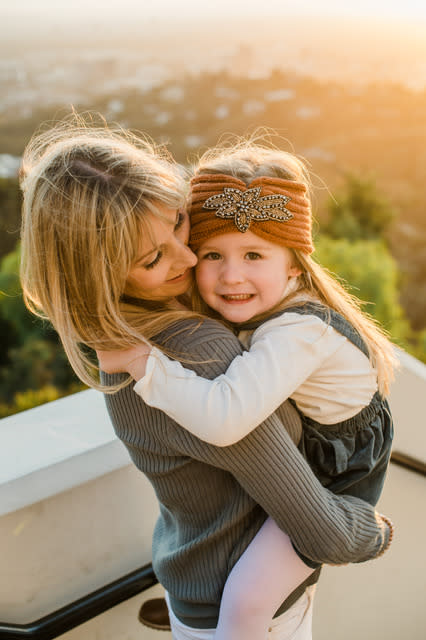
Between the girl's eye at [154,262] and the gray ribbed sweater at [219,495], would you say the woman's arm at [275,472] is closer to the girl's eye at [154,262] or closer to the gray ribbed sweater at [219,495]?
the gray ribbed sweater at [219,495]

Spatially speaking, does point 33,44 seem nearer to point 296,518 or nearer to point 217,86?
point 217,86

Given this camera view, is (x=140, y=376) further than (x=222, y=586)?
No

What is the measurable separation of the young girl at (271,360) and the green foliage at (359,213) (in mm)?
12852

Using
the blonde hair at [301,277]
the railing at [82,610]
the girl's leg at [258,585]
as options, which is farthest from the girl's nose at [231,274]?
the railing at [82,610]

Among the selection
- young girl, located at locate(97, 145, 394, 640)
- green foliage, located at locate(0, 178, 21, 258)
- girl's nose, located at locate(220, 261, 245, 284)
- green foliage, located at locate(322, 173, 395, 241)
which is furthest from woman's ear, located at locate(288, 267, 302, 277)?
green foliage, located at locate(0, 178, 21, 258)

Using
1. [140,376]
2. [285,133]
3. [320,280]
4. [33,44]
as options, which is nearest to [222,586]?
[140,376]

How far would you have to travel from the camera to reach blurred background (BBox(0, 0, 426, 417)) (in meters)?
21.4

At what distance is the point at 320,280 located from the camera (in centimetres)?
134

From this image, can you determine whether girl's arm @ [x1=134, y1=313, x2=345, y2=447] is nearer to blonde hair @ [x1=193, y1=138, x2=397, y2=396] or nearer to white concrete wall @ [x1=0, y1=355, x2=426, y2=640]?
blonde hair @ [x1=193, y1=138, x2=397, y2=396]

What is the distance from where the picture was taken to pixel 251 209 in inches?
47.8

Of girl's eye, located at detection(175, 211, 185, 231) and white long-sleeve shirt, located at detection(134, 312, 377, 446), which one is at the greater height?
girl's eye, located at detection(175, 211, 185, 231)

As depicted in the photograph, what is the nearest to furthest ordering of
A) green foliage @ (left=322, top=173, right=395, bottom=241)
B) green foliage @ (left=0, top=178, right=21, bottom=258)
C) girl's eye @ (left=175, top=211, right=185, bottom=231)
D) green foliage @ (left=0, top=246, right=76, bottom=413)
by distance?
girl's eye @ (left=175, top=211, right=185, bottom=231)
green foliage @ (left=0, top=246, right=76, bottom=413)
green foliage @ (left=322, top=173, right=395, bottom=241)
green foliage @ (left=0, top=178, right=21, bottom=258)

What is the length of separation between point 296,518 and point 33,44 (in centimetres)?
2580

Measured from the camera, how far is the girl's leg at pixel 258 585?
43.3 inches
